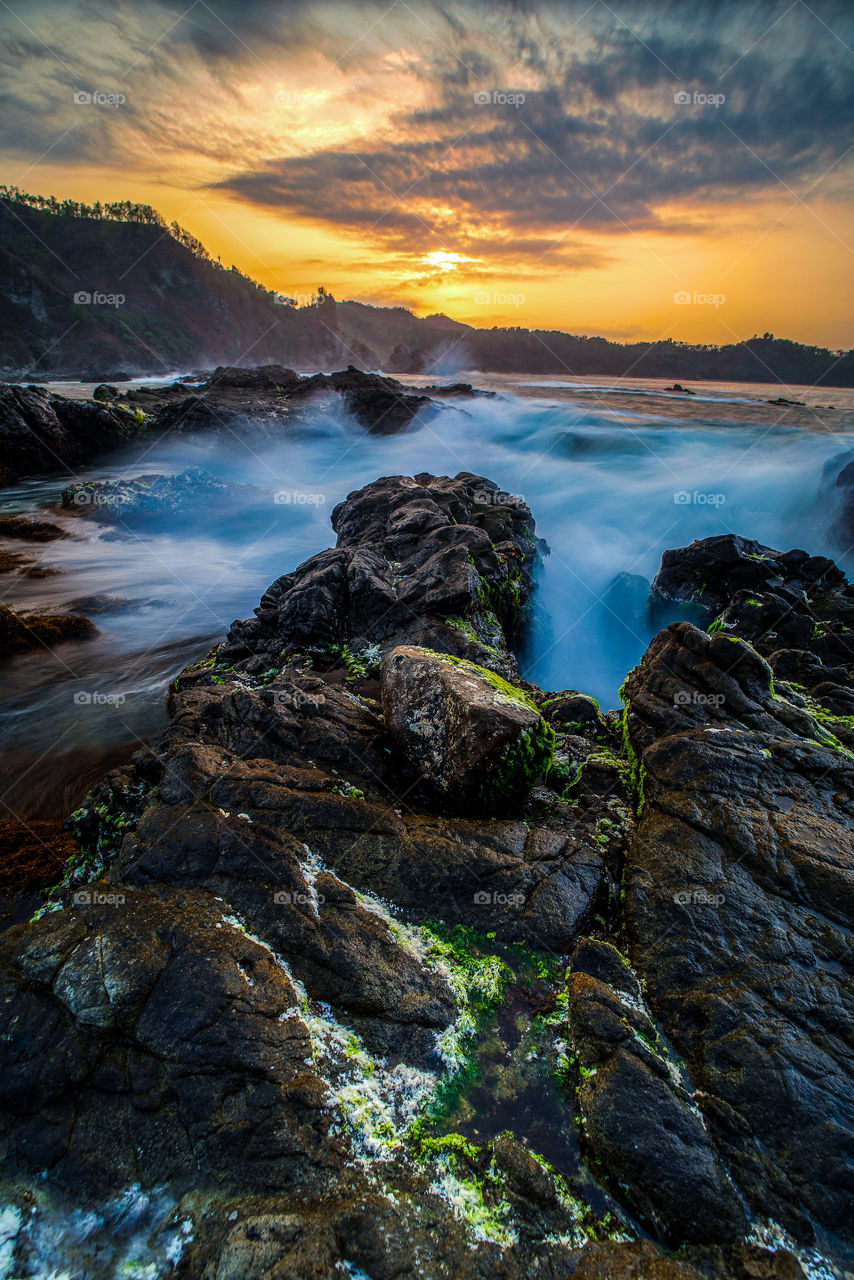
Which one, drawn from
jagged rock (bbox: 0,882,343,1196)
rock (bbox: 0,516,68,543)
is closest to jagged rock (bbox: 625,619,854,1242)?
jagged rock (bbox: 0,882,343,1196)

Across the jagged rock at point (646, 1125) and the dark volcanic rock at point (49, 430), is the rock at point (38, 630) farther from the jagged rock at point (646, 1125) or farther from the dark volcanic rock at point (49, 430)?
the dark volcanic rock at point (49, 430)

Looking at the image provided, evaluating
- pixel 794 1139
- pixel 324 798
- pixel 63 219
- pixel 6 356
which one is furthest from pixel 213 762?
pixel 63 219

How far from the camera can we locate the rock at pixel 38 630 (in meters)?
11.6

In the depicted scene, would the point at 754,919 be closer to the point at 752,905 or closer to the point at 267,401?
the point at 752,905

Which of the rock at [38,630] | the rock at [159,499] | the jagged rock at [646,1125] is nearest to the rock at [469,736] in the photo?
the jagged rock at [646,1125]

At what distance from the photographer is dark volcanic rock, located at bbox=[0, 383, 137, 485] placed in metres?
24.4

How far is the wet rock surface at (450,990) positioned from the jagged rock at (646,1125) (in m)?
0.02

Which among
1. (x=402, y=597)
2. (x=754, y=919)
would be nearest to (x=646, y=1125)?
(x=754, y=919)

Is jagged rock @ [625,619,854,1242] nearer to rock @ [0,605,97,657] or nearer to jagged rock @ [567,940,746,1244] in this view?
jagged rock @ [567,940,746,1244]

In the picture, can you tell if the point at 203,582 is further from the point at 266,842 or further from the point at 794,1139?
the point at 794,1139

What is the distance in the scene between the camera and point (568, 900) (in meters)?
4.80

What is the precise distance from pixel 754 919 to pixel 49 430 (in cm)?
3387

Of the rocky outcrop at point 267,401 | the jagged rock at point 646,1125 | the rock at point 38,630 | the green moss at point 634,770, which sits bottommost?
the rock at point 38,630

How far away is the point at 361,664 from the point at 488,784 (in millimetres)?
4020
